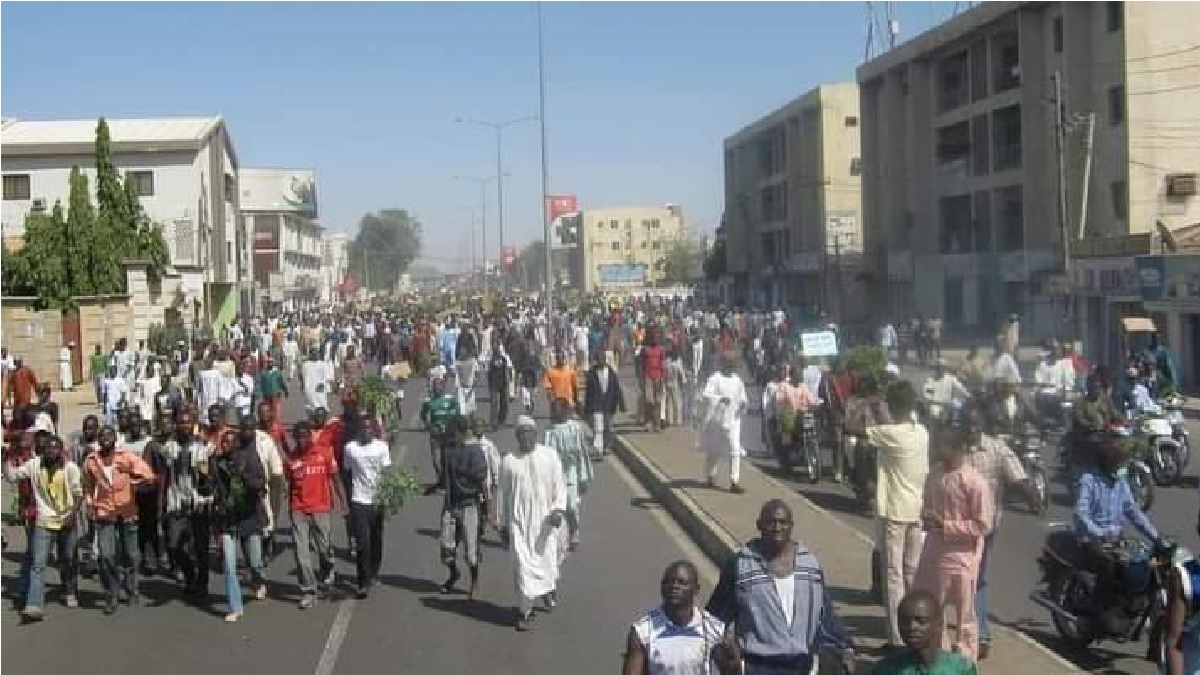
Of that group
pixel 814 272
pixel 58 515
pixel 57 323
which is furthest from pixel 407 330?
pixel 814 272

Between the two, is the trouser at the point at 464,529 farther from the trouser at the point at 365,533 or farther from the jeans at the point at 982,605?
the jeans at the point at 982,605

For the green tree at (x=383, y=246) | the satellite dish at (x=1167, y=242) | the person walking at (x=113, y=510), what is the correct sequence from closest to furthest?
the person walking at (x=113, y=510) < the satellite dish at (x=1167, y=242) < the green tree at (x=383, y=246)

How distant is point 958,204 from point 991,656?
5328 cm

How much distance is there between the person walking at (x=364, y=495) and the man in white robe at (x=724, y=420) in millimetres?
5422

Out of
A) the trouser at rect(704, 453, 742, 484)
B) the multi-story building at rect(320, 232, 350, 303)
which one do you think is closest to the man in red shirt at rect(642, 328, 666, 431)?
the trouser at rect(704, 453, 742, 484)

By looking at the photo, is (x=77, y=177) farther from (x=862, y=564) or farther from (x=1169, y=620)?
(x=1169, y=620)

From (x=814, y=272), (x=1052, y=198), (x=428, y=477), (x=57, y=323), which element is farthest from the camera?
(x=814, y=272)

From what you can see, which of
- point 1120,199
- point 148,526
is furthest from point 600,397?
point 1120,199

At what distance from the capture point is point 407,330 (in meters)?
41.5

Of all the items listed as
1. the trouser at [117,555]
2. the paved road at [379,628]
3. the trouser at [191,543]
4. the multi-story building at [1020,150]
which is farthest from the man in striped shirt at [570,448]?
the multi-story building at [1020,150]

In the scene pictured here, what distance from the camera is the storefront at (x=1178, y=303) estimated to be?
32.9 metres

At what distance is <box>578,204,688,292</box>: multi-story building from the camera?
154 meters

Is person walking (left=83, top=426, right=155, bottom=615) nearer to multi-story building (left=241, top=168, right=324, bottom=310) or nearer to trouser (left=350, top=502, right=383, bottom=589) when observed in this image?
trouser (left=350, top=502, right=383, bottom=589)

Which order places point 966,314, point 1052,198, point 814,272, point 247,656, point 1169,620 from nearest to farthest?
point 1169,620 → point 247,656 → point 1052,198 → point 966,314 → point 814,272
